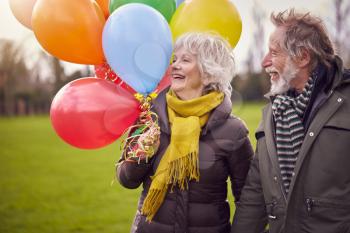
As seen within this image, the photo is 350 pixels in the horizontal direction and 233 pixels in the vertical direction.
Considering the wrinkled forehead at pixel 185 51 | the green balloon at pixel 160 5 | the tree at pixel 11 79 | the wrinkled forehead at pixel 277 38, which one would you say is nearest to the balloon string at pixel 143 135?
the wrinkled forehead at pixel 185 51

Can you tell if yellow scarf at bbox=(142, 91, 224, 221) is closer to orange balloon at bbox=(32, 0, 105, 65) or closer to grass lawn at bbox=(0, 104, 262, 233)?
orange balloon at bbox=(32, 0, 105, 65)

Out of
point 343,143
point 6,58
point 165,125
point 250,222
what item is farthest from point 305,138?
point 6,58

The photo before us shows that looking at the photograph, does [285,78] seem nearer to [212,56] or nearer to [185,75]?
[212,56]

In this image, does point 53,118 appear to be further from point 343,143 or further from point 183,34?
point 343,143

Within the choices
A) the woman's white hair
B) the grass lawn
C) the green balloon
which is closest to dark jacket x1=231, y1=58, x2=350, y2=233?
the woman's white hair

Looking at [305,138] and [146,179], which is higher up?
[305,138]

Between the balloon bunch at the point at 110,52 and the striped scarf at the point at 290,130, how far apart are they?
64 cm

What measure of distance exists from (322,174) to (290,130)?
10.9 inches

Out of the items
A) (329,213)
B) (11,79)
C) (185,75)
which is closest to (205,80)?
(185,75)

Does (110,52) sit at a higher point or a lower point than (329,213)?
higher

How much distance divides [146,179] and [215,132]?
48 centimetres

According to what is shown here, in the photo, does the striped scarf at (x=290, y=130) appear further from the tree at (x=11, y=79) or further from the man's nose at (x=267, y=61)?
the tree at (x=11, y=79)

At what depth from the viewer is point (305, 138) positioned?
6.98 ft

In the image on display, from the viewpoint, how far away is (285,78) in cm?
231
